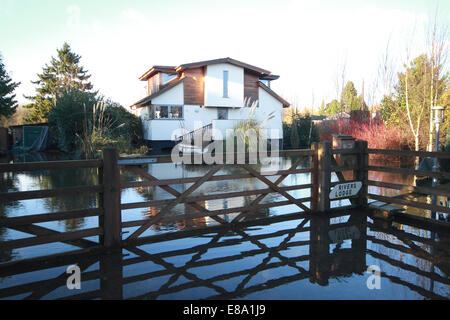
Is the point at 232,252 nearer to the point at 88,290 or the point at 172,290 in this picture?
the point at 172,290

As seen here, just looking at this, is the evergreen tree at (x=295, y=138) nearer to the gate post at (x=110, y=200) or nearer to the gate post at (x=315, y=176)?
the gate post at (x=315, y=176)

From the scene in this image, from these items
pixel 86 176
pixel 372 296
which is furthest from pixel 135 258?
pixel 86 176

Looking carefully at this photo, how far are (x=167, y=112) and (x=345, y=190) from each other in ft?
70.1

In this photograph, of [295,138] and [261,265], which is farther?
[295,138]

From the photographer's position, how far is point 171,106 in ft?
87.3

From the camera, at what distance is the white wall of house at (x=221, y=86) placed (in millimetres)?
27141

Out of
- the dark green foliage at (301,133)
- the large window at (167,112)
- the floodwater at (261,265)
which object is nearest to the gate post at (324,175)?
the floodwater at (261,265)

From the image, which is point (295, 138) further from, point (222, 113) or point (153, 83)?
point (153, 83)

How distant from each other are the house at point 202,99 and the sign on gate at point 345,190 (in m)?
17.7

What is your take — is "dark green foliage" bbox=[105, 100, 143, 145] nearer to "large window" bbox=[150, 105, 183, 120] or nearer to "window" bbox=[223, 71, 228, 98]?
"large window" bbox=[150, 105, 183, 120]

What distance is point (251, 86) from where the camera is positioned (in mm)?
28953

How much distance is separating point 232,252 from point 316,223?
2123mm

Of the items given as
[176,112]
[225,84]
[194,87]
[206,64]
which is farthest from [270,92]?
[176,112]
